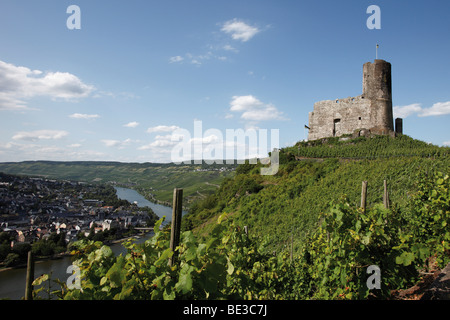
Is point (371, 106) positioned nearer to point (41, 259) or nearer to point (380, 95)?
point (380, 95)

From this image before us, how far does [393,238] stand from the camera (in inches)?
141

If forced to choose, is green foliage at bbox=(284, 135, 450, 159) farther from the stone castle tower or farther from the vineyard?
the vineyard

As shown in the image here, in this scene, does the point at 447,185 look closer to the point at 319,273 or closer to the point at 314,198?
the point at 319,273

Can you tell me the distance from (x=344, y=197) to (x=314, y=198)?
1141 cm

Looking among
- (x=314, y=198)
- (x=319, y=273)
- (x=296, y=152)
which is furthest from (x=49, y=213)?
(x=319, y=273)

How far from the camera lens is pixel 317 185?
16844 millimetres

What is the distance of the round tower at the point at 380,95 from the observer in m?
25.1

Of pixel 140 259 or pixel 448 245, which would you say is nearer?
pixel 140 259

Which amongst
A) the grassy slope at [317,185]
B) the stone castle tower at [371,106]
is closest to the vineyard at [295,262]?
the grassy slope at [317,185]

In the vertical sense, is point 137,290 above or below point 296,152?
below

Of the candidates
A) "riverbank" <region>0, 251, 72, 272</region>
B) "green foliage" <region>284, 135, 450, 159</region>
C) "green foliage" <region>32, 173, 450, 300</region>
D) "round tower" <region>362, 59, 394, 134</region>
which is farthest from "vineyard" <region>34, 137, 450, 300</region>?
"riverbank" <region>0, 251, 72, 272</region>

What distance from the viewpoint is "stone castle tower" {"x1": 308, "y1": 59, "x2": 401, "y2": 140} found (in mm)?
25094

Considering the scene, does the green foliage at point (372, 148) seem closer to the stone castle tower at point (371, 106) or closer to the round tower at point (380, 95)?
the stone castle tower at point (371, 106)
